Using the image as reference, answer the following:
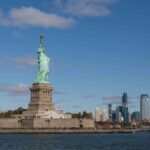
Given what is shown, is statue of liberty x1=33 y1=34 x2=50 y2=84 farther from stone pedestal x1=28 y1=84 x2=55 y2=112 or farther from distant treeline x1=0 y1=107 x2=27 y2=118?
distant treeline x1=0 y1=107 x2=27 y2=118

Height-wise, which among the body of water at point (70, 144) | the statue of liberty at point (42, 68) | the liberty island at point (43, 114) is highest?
the statue of liberty at point (42, 68)

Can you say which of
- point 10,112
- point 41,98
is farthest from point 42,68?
point 10,112

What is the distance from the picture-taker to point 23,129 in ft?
509

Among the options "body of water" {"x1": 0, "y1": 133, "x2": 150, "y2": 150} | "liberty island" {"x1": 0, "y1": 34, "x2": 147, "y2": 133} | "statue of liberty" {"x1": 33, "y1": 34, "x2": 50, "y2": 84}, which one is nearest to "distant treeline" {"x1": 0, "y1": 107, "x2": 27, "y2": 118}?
"liberty island" {"x1": 0, "y1": 34, "x2": 147, "y2": 133}

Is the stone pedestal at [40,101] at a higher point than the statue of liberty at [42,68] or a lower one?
lower

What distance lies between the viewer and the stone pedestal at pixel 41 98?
15288 cm

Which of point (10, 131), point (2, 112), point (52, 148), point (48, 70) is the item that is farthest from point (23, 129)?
point (52, 148)

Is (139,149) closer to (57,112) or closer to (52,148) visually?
(52,148)

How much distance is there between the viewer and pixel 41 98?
153 m

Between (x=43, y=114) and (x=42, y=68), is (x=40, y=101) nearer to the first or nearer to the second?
(x=43, y=114)

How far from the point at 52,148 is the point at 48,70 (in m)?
79.7

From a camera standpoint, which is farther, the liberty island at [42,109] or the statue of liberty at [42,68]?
the statue of liberty at [42,68]

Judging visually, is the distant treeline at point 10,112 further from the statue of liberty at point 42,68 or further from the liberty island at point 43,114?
the statue of liberty at point 42,68

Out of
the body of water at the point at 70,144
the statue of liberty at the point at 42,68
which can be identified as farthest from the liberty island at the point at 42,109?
the body of water at the point at 70,144
